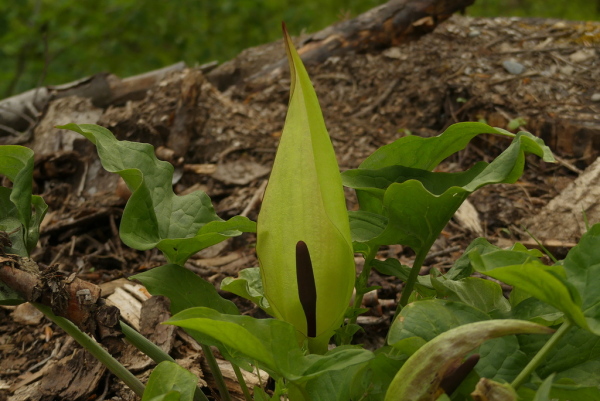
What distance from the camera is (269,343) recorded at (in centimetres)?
98

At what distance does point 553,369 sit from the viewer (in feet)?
3.46

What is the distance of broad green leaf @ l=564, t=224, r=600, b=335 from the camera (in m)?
0.94

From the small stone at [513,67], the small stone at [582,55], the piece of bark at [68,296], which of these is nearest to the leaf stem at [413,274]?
the piece of bark at [68,296]

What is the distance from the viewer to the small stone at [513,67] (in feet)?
10.6

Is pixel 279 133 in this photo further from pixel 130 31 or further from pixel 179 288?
pixel 130 31

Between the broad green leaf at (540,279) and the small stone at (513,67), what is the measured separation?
2506mm

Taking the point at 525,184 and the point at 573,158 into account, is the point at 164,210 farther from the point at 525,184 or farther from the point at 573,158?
the point at 573,158

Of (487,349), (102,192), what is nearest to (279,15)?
(102,192)

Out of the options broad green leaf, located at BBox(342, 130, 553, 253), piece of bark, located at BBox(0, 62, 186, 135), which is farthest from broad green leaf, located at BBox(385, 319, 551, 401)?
piece of bark, located at BBox(0, 62, 186, 135)

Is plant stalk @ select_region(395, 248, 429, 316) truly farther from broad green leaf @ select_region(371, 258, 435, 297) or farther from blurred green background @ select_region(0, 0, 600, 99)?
blurred green background @ select_region(0, 0, 600, 99)

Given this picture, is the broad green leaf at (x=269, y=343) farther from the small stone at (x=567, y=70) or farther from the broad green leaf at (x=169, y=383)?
the small stone at (x=567, y=70)

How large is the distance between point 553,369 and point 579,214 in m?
1.30

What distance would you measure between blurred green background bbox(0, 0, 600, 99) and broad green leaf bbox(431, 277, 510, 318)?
3883 mm

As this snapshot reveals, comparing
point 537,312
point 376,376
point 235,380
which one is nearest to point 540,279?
point 537,312
